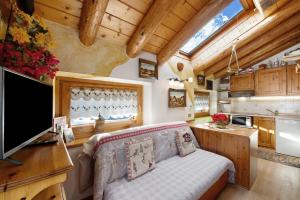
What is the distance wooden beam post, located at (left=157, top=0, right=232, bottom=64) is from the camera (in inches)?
73.8

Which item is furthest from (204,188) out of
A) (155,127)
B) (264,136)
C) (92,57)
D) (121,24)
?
(264,136)

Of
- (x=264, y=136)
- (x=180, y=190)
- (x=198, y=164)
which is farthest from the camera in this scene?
(x=264, y=136)

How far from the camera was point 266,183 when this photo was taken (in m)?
2.30

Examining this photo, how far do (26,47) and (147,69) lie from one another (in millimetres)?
1788

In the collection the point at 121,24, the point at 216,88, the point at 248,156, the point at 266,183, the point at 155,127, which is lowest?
the point at 266,183

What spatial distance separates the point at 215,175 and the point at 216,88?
11.7ft

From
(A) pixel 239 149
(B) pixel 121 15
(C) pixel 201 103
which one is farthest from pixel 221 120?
(B) pixel 121 15

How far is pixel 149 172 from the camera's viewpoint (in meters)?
1.74

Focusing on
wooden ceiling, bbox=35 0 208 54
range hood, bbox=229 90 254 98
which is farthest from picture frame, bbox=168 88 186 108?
range hood, bbox=229 90 254 98

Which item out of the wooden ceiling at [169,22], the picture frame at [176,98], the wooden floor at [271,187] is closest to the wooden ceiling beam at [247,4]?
the wooden ceiling at [169,22]

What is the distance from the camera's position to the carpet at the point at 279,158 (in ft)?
9.80

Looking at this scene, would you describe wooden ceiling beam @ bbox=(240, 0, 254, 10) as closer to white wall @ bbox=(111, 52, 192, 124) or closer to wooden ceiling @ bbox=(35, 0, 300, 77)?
wooden ceiling @ bbox=(35, 0, 300, 77)

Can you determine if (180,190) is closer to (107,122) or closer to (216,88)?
(107,122)

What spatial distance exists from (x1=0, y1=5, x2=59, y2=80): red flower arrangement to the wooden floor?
2608 mm
